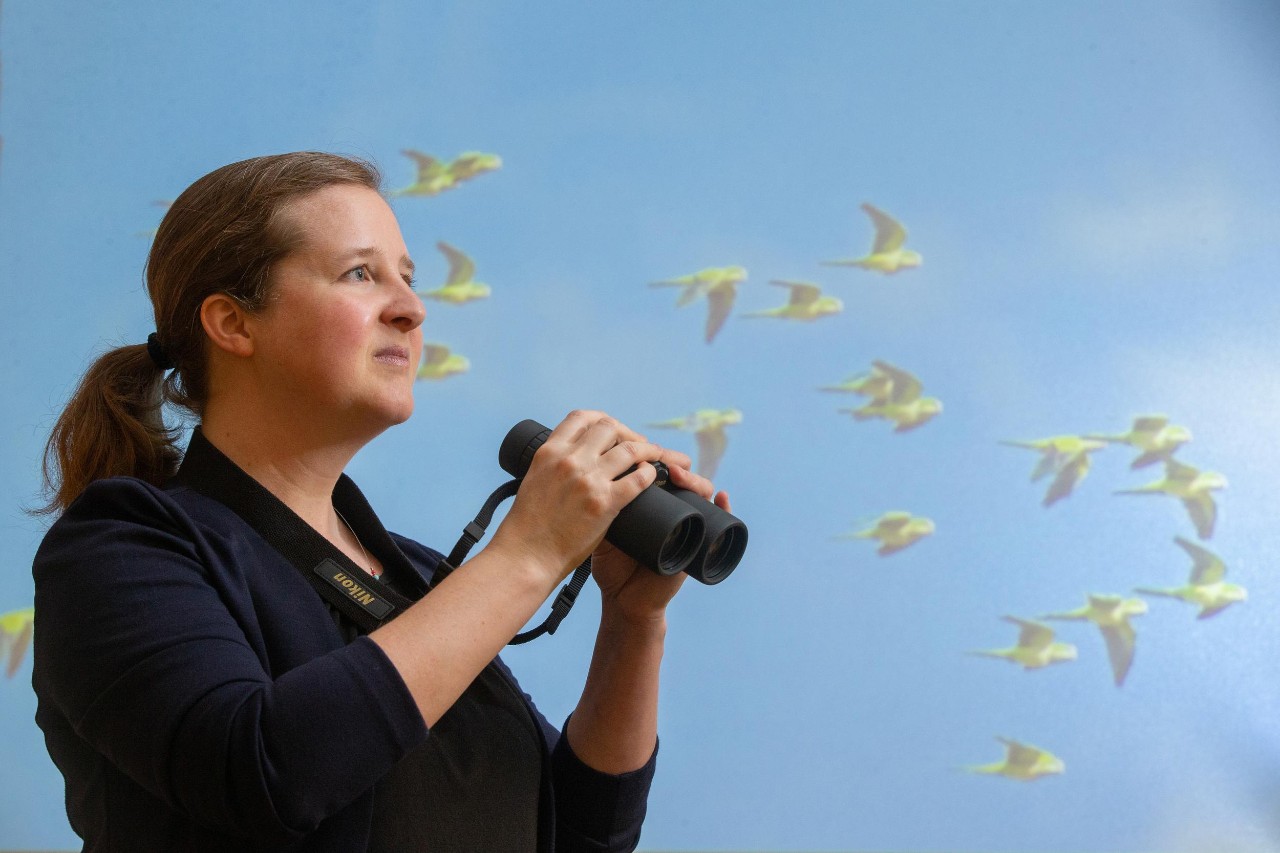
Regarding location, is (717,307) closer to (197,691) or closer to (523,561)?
(523,561)

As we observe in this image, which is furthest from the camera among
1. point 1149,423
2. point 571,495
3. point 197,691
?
point 1149,423

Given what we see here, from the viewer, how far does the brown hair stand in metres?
0.83

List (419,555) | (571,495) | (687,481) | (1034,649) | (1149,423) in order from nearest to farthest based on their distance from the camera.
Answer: (571,495)
(687,481)
(419,555)
(1034,649)
(1149,423)

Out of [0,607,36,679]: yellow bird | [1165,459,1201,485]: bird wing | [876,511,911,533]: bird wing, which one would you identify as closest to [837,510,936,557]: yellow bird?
[876,511,911,533]: bird wing

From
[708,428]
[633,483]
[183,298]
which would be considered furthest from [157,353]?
[708,428]

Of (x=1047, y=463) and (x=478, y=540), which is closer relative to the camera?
(x=478, y=540)

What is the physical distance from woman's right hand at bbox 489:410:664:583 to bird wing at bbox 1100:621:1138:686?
1.70m

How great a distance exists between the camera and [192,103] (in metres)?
2.24

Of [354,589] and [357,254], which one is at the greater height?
[357,254]

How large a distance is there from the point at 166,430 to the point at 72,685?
0.30 meters

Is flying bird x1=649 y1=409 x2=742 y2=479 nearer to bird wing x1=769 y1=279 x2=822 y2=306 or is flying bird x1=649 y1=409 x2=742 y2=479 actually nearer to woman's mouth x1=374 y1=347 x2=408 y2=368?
bird wing x1=769 y1=279 x2=822 y2=306

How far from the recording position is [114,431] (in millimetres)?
865

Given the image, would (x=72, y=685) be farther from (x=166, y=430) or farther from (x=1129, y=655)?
(x=1129, y=655)

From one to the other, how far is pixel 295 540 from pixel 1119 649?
1826mm
